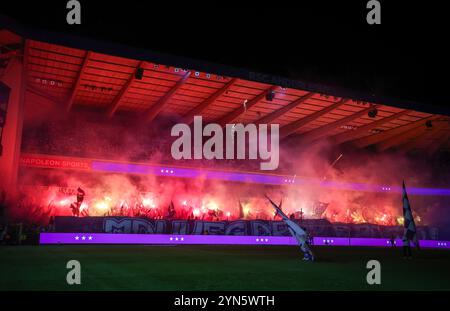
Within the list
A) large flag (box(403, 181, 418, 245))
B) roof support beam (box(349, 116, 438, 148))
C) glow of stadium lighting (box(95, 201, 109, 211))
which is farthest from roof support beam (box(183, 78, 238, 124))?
roof support beam (box(349, 116, 438, 148))

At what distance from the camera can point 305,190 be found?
113ft

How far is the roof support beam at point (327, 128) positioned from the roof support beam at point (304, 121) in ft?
8.42

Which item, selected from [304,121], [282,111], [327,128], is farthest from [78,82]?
[327,128]

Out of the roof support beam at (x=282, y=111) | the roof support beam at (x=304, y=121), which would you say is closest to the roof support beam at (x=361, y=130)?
the roof support beam at (x=304, y=121)

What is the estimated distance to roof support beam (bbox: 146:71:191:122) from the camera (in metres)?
24.2

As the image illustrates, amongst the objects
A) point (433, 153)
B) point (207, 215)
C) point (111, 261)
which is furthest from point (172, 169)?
point (433, 153)

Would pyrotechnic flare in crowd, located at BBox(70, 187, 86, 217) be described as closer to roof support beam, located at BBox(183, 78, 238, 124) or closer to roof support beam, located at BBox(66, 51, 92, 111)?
roof support beam, located at BBox(66, 51, 92, 111)

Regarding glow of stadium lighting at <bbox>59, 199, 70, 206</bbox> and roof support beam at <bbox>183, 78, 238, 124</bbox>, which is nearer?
roof support beam at <bbox>183, 78, 238, 124</bbox>

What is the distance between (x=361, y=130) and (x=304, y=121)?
5.86 metres

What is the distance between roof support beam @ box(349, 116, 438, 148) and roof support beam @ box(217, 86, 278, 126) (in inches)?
559

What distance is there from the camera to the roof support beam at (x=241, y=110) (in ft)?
86.3

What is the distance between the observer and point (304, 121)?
104 ft

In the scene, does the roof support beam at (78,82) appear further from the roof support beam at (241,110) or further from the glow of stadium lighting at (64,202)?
the roof support beam at (241,110)
